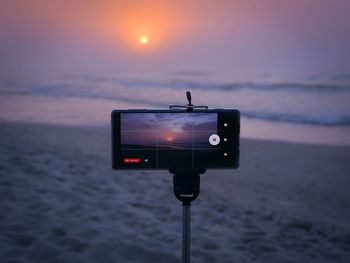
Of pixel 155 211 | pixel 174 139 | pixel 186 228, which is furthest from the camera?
pixel 155 211

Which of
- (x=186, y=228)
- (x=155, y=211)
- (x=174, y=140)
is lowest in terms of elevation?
(x=155, y=211)

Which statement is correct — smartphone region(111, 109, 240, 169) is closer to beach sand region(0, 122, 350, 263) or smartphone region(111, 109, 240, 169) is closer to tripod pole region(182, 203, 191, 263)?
tripod pole region(182, 203, 191, 263)

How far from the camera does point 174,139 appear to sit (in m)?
1.88

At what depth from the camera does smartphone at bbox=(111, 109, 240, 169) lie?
6.13 feet

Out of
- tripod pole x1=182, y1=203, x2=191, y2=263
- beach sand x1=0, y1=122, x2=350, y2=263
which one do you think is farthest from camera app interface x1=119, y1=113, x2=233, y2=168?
beach sand x1=0, y1=122, x2=350, y2=263

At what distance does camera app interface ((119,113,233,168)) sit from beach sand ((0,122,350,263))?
1548mm

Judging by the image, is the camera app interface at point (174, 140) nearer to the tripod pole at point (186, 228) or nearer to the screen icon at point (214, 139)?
the screen icon at point (214, 139)

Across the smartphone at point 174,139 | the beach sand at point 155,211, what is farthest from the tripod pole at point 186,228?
the beach sand at point 155,211

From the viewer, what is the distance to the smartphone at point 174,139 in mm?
1869

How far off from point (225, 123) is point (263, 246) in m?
1.97

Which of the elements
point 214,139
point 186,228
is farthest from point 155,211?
point 214,139

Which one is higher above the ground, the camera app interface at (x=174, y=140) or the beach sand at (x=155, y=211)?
the camera app interface at (x=174, y=140)

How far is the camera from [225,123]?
76.0 inches

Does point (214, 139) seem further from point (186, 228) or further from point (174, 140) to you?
point (186, 228)
